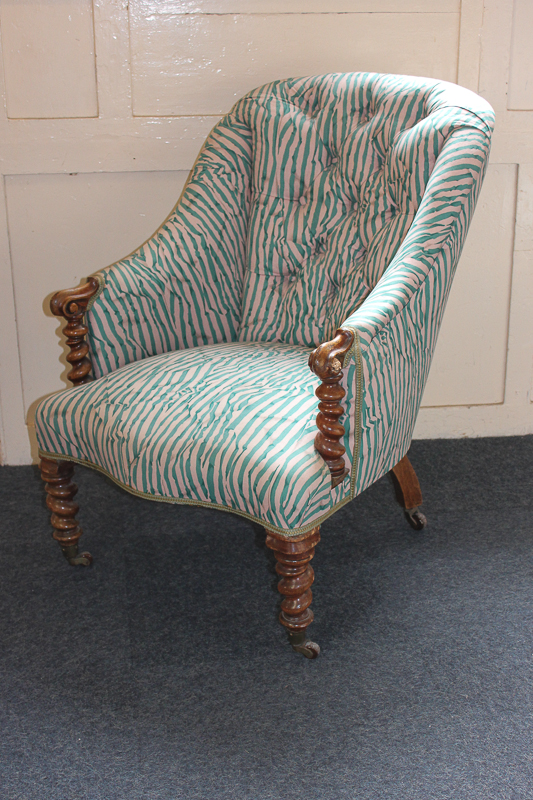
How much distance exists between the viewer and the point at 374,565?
152 cm

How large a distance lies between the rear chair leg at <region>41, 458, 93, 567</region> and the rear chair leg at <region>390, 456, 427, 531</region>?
732 millimetres

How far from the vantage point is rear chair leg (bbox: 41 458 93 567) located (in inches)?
57.2

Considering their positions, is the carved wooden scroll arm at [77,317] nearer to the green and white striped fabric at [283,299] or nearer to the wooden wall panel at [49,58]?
the green and white striped fabric at [283,299]

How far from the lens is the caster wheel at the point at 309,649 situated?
1.23 metres

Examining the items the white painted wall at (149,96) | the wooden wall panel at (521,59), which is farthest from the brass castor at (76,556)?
the wooden wall panel at (521,59)

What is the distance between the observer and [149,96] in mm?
1840

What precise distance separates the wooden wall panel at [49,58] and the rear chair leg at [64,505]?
989 mm

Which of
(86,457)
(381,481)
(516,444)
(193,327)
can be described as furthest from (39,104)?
(516,444)

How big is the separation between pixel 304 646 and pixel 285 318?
740mm

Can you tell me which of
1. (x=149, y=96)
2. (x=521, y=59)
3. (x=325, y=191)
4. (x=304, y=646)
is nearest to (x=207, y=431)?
(x=304, y=646)

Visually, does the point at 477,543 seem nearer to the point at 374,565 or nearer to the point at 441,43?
the point at 374,565

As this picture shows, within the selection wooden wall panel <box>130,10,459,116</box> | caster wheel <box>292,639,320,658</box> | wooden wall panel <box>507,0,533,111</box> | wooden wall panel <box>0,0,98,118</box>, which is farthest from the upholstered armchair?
wooden wall panel <box>507,0,533,111</box>

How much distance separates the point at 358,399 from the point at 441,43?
1.26 m

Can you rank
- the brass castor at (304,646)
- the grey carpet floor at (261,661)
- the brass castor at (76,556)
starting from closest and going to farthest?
the grey carpet floor at (261,661), the brass castor at (304,646), the brass castor at (76,556)
